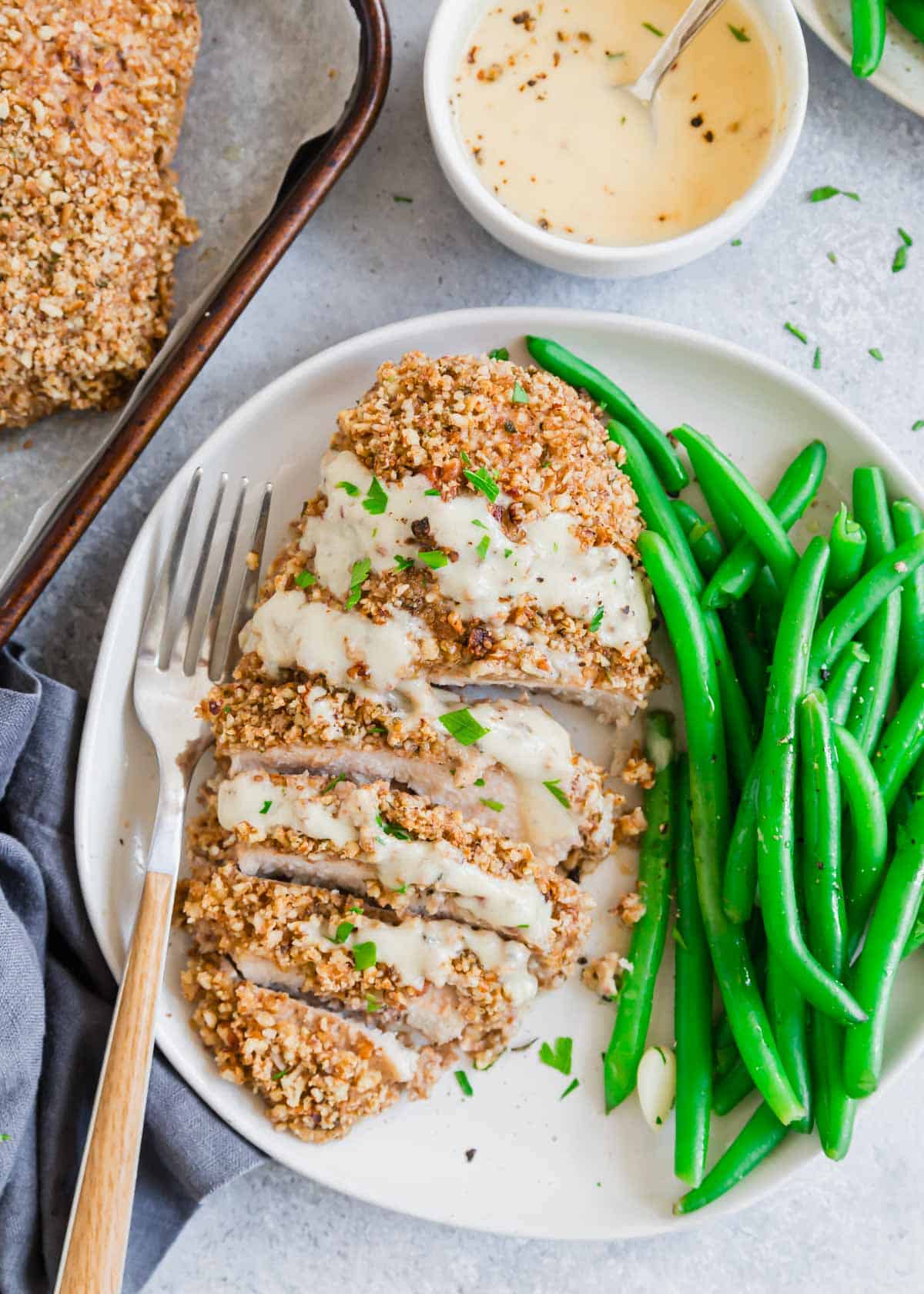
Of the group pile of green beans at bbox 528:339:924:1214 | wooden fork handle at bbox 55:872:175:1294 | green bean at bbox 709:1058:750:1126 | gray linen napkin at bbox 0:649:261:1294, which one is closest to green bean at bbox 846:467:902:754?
pile of green beans at bbox 528:339:924:1214

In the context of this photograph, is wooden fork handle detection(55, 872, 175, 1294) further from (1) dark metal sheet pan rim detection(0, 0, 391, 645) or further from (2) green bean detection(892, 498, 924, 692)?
(2) green bean detection(892, 498, 924, 692)

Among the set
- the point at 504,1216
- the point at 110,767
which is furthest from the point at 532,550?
the point at 504,1216

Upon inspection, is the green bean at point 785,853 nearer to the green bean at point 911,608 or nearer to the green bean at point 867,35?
the green bean at point 911,608

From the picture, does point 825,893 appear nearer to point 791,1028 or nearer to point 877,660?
point 791,1028

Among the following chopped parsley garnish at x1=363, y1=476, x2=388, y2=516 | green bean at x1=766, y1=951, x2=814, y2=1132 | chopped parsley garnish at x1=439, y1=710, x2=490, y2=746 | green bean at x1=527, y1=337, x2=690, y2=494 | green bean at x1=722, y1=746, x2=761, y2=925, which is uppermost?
green bean at x1=527, y1=337, x2=690, y2=494

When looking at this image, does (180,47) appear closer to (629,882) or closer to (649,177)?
(649,177)
